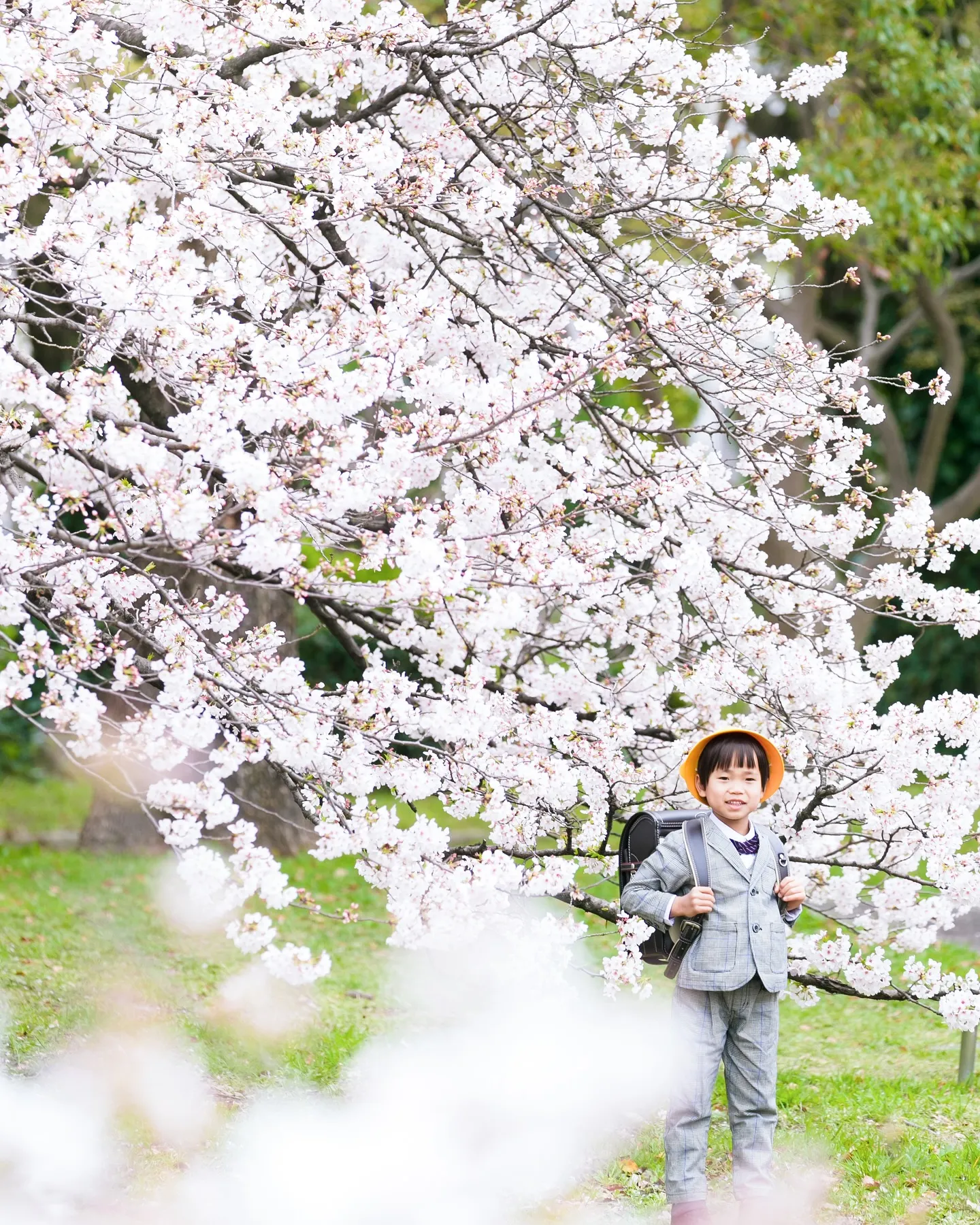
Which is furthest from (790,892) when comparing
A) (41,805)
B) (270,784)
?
(41,805)

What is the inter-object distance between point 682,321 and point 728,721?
4.54 feet

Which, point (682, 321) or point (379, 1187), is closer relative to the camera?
point (379, 1187)

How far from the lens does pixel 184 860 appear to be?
3379 millimetres

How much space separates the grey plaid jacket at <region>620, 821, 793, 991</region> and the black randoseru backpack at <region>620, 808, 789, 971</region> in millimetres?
42

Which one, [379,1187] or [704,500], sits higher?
[704,500]

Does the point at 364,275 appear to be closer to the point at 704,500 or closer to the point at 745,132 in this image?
the point at 704,500

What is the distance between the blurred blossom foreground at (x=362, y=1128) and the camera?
3865 mm

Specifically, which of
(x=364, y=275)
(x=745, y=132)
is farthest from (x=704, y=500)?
(x=745, y=132)

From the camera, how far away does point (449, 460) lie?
4.21 metres

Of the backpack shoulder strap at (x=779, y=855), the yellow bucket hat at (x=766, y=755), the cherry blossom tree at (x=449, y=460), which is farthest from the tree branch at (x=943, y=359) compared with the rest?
the backpack shoulder strap at (x=779, y=855)

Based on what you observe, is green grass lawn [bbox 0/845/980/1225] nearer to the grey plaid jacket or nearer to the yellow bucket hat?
the grey plaid jacket

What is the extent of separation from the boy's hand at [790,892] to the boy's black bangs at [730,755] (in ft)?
1.00

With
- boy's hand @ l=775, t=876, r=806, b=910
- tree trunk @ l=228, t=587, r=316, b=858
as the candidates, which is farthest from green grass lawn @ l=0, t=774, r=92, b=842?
boy's hand @ l=775, t=876, r=806, b=910

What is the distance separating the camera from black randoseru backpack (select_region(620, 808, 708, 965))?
380 centimetres
